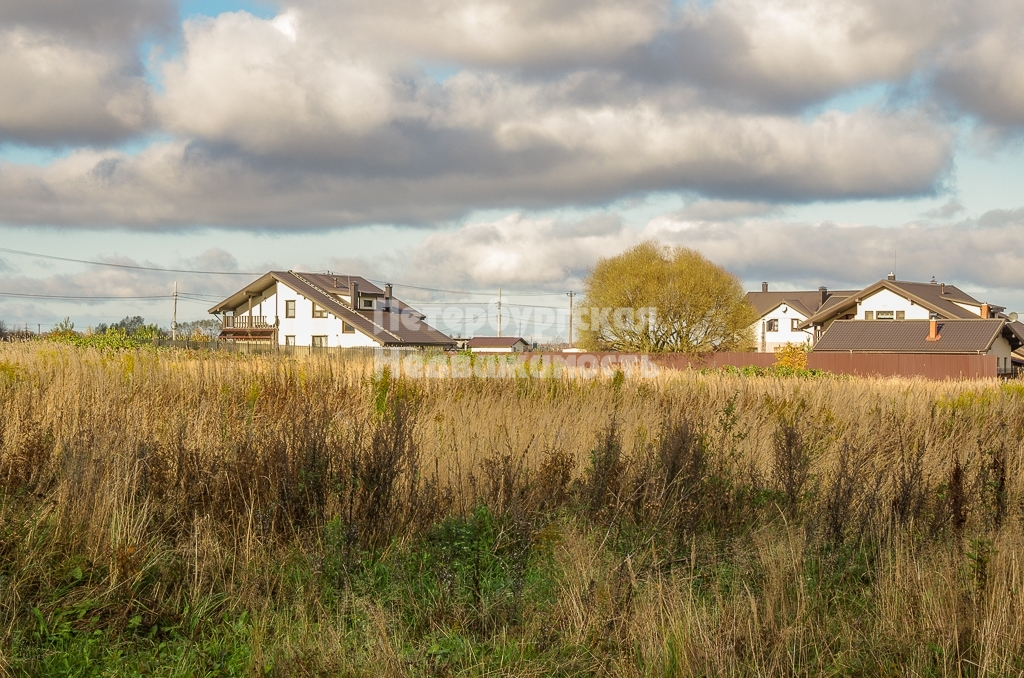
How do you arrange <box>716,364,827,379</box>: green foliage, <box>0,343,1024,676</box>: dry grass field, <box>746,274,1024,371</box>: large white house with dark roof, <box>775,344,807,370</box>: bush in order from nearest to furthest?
<box>0,343,1024,676</box>: dry grass field → <box>716,364,827,379</box>: green foliage → <box>775,344,807,370</box>: bush → <box>746,274,1024,371</box>: large white house with dark roof

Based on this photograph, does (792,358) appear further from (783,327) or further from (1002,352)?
(783,327)

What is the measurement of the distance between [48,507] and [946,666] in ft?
17.1

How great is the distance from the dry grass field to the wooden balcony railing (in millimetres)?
49382

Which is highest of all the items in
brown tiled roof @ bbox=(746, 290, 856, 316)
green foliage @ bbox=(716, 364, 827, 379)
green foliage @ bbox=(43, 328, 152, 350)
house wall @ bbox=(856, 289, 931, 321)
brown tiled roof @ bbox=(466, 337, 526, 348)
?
brown tiled roof @ bbox=(746, 290, 856, 316)

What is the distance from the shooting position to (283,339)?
5619 centimetres

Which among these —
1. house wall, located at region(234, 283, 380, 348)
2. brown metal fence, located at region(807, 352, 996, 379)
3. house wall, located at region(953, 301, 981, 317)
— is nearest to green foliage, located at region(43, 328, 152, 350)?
brown metal fence, located at region(807, 352, 996, 379)

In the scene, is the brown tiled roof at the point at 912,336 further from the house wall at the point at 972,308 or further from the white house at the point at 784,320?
the white house at the point at 784,320

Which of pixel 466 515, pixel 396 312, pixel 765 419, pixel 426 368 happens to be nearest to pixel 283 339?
pixel 396 312

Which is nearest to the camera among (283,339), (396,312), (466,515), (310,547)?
(310,547)

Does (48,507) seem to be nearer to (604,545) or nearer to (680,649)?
(604,545)

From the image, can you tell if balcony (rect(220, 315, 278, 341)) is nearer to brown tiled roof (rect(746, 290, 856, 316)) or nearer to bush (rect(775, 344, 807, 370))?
bush (rect(775, 344, 807, 370))

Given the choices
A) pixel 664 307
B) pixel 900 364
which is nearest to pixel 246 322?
pixel 664 307

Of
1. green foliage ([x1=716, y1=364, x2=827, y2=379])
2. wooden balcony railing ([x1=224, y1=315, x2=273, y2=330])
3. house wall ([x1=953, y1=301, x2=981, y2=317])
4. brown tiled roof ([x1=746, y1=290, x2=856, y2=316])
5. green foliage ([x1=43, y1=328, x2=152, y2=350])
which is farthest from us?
brown tiled roof ([x1=746, y1=290, x2=856, y2=316])

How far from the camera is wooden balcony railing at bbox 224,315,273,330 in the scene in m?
56.6
